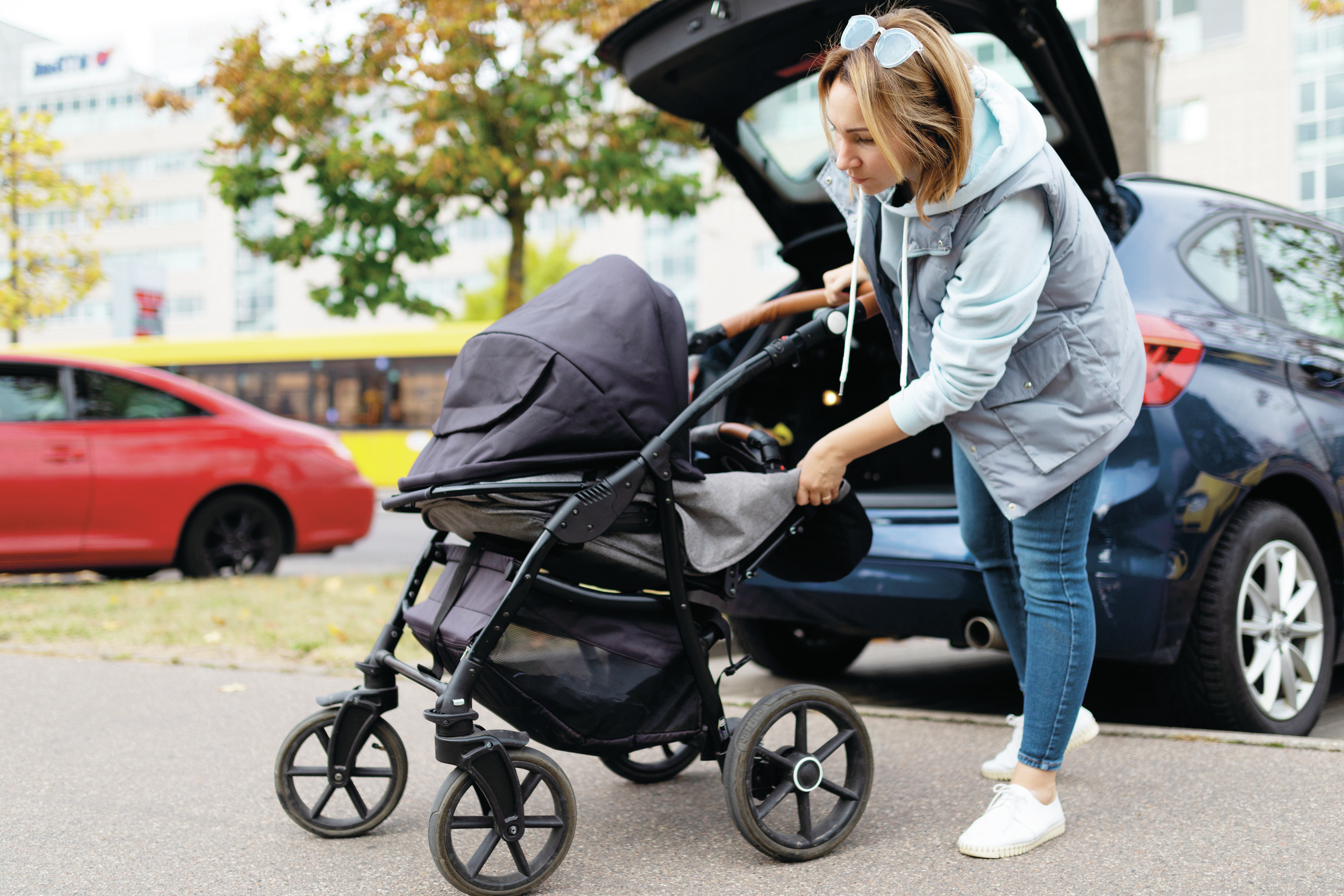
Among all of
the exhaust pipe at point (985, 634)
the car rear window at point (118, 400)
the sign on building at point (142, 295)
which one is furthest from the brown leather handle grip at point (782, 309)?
the sign on building at point (142, 295)

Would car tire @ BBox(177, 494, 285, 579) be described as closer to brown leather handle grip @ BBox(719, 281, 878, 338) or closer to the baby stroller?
the baby stroller

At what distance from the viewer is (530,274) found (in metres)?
36.9

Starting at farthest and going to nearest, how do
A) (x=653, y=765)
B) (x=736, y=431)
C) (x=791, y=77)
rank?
(x=791, y=77) → (x=653, y=765) → (x=736, y=431)

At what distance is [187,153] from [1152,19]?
Answer: 58332mm

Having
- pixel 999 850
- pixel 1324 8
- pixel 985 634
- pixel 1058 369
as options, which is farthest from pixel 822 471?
pixel 1324 8

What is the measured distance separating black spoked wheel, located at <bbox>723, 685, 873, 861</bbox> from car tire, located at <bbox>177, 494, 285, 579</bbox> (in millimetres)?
5502

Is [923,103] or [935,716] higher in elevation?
[923,103]

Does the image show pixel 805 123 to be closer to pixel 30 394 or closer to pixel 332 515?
pixel 332 515

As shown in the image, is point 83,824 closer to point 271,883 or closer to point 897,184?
point 271,883

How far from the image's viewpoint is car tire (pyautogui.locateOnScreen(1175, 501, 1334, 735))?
3.03 m

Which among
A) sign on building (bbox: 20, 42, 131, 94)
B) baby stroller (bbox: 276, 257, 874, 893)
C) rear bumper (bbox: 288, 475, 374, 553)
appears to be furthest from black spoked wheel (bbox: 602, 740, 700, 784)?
sign on building (bbox: 20, 42, 131, 94)

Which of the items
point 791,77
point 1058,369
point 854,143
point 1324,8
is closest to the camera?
point 854,143

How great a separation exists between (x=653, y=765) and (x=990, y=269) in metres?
1.57

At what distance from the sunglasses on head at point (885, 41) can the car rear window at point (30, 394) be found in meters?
5.99
